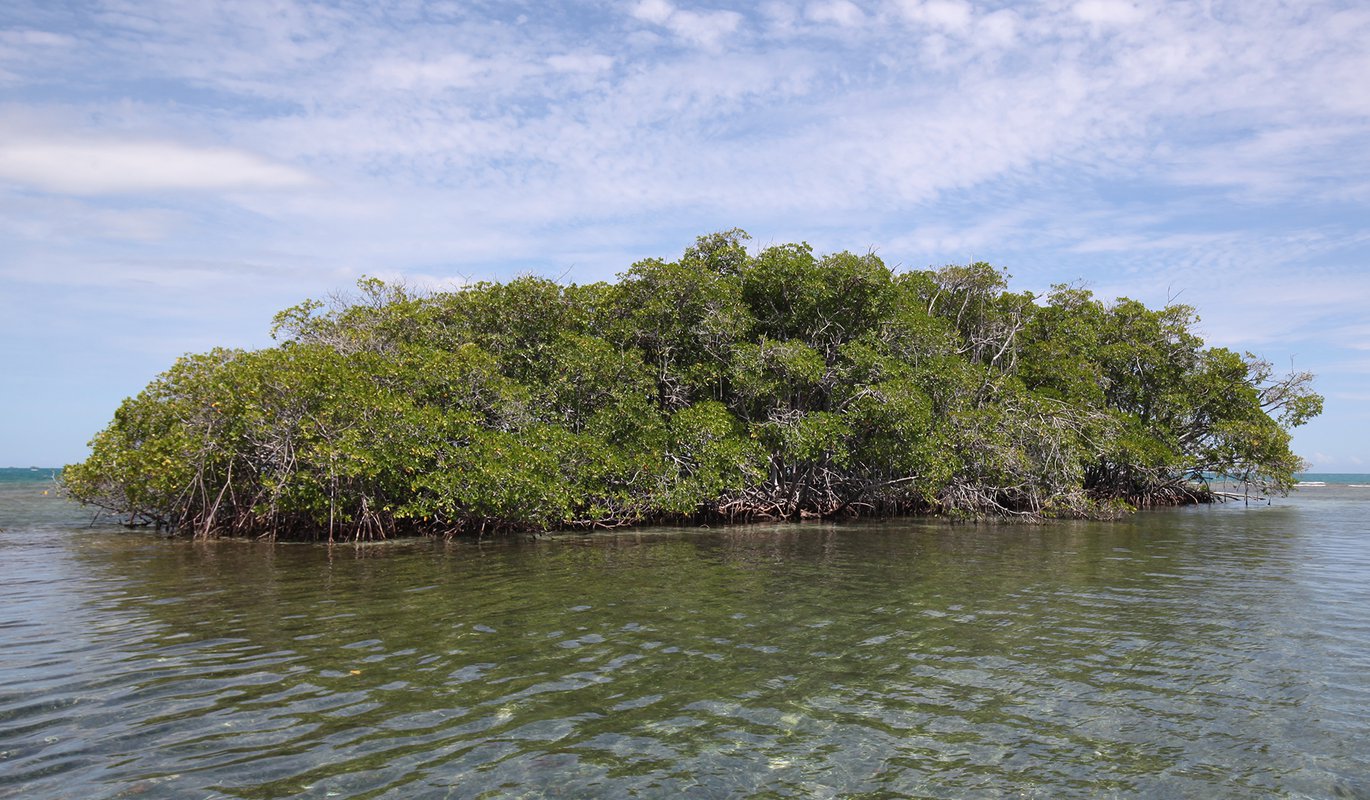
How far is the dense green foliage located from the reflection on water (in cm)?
439

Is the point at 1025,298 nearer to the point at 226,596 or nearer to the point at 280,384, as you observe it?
the point at 280,384

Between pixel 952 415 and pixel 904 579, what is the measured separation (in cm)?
1262

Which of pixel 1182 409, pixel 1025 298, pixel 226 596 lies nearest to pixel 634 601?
pixel 226 596

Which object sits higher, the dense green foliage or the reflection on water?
the dense green foliage

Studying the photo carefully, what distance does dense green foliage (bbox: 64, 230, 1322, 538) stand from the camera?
19.5 metres

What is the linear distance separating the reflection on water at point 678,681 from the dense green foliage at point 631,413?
4.39 metres

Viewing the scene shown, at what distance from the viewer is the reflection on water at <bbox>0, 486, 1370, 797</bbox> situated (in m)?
5.87

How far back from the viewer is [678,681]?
8000 millimetres

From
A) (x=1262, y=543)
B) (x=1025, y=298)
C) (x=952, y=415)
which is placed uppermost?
(x=1025, y=298)

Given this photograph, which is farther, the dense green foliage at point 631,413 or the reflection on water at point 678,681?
the dense green foliage at point 631,413

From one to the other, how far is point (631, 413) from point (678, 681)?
50.8ft

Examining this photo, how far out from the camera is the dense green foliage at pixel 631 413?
19.5 metres

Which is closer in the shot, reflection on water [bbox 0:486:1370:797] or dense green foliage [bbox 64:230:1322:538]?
reflection on water [bbox 0:486:1370:797]

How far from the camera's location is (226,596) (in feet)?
40.3
